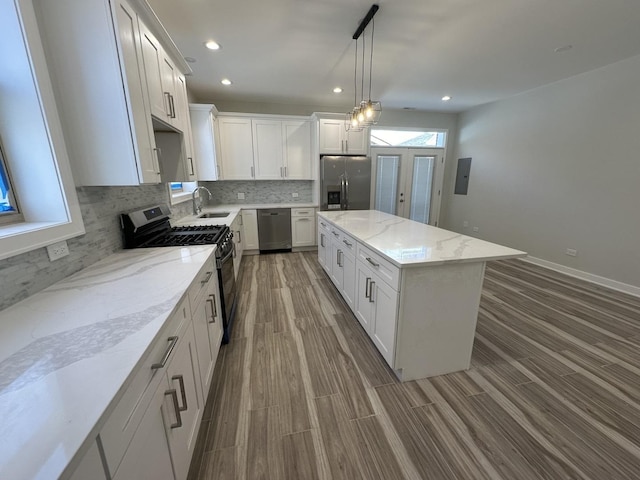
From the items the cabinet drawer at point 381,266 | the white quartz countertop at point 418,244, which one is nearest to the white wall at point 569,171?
the white quartz countertop at point 418,244

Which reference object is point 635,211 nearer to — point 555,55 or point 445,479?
point 555,55

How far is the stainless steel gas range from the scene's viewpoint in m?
1.86

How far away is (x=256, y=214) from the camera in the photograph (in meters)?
4.45

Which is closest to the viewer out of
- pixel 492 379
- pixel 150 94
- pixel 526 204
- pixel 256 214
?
pixel 150 94

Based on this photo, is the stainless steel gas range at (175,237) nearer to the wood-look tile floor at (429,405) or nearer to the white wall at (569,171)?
the wood-look tile floor at (429,405)

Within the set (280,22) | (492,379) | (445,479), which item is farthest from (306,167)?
(445,479)

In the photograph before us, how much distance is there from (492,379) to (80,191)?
2.90 metres

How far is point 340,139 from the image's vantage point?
4547 millimetres

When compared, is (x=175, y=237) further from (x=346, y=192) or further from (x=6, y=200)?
(x=346, y=192)

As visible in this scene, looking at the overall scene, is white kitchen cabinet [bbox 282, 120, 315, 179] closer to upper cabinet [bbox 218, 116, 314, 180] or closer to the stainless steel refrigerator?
upper cabinet [bbox 218, 116, 314, 180]

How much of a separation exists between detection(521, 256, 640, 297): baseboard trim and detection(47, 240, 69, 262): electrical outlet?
17.4 ft

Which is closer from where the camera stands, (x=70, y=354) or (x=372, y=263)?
(x=70, y=354)

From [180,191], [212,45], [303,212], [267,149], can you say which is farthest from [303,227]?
[212,45]

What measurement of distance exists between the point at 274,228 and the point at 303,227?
0.53 meters
